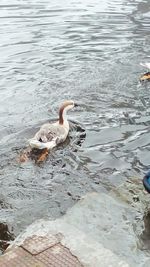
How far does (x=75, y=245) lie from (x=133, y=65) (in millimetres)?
8346

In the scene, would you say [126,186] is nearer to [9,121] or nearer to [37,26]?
[9,121]

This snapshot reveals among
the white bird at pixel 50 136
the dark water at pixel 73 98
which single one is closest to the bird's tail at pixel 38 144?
the white bird at pixel 50 136

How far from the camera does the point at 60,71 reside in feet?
41.3

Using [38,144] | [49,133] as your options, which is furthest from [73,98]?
[38,144]

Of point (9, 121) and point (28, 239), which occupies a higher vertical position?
point (28, 239)

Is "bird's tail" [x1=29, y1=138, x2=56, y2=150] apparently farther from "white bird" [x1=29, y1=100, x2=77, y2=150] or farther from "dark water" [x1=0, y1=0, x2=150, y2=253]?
"dark water" [x1=0, y1=0, x2=150, y2=253]

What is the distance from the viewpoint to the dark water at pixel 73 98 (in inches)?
290

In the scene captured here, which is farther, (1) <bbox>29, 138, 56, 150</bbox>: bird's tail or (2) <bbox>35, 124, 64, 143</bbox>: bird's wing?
(2) <bbox>35, 124, 64, 143</bbox>: bird's wing

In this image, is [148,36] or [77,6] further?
[77,6]

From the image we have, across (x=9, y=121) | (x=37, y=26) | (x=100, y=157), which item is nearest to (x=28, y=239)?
(x=100, y=157)

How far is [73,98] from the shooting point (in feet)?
35.7

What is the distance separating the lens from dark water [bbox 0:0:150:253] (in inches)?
290

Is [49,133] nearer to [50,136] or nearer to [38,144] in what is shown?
[50,136]

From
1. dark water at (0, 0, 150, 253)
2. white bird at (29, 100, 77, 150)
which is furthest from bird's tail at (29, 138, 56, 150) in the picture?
dark water at (0, 0, 150, 253)
